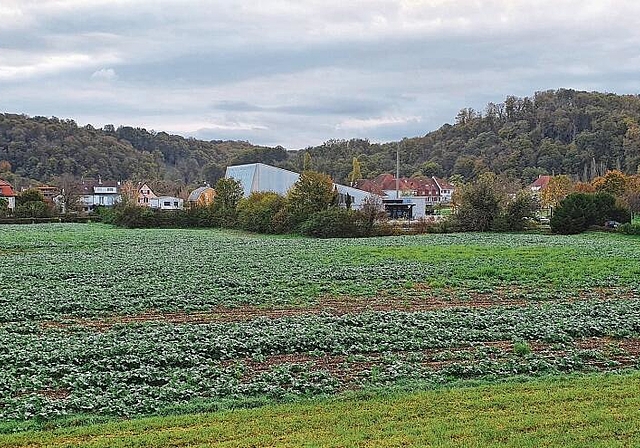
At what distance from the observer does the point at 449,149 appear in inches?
4983

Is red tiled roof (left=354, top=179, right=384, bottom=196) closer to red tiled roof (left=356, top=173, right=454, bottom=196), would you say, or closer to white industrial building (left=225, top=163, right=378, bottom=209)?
red tiled roof (left=356, top=173, right=454, bottom=196)

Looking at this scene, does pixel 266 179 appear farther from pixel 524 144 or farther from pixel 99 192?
pixel 99 192

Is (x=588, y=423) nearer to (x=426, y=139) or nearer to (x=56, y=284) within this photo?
(x=56, y=284)

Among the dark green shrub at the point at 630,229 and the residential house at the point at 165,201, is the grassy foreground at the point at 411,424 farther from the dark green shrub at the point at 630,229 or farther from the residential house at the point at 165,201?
the residential house at the point at 165,201

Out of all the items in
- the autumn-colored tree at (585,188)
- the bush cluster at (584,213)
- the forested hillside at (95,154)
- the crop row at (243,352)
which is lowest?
the crop row at (243,352)

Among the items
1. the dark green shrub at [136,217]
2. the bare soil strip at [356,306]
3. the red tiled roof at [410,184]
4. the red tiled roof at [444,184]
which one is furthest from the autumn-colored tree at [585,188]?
the bare soil strip at [356,306]

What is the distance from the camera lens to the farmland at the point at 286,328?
961 cm

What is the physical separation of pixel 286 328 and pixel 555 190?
70.3 m

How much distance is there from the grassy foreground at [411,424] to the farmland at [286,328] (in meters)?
0.66

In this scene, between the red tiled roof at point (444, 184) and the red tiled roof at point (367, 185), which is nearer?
the red tiled roof at point (367, 185)

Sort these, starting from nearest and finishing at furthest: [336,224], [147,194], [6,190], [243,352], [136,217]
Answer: [243,352]
[336,224]
[136,217]
[6,190]
[147,194]

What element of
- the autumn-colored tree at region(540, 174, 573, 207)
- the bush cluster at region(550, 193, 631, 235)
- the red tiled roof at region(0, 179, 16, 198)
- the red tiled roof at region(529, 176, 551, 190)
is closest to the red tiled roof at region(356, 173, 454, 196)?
the red tiled roof at region(529, 176, 551, 190)

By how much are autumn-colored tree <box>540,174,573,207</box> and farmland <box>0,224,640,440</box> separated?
5220cm

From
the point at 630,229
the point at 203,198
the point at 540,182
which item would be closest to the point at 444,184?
the point at 540,182
